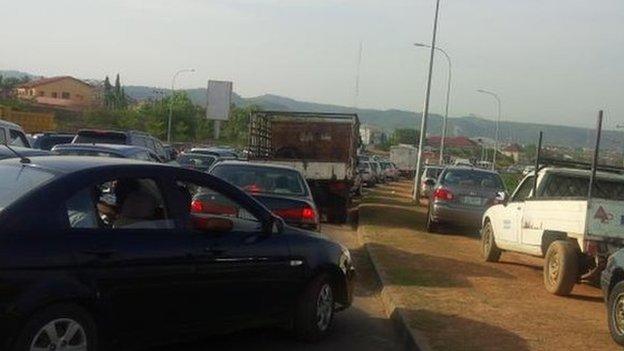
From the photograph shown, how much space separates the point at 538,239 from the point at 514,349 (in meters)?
5.15

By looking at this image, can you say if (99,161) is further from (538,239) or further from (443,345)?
(538,239)

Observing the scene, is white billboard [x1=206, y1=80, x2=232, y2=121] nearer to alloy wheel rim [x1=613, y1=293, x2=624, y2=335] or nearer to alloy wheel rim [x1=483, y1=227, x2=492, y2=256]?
alloy wheel rim [x1=483, y1=227, x2=492, y2=256]

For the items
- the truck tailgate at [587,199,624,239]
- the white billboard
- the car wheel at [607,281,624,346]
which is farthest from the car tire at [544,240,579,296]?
the white billboard

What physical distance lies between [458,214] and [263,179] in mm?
8290

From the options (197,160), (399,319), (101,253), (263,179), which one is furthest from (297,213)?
(197,160)

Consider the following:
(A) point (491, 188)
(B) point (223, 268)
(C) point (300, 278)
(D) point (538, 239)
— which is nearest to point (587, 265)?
(D) point (538, 239)

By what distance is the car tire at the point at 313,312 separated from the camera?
25.8ft

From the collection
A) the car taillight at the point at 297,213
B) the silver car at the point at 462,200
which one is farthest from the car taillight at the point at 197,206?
the silver car at the point at 462,200

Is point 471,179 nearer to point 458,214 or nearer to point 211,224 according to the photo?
point 458,214

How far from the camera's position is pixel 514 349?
26.5ft

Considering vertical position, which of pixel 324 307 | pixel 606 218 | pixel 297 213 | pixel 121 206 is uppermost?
pixel 121 206

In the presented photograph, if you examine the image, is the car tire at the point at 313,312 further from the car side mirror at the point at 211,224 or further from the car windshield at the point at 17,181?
the car windshield at the point at 17,181

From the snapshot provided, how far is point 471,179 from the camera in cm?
2112

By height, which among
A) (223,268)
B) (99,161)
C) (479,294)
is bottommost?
(479,294)
